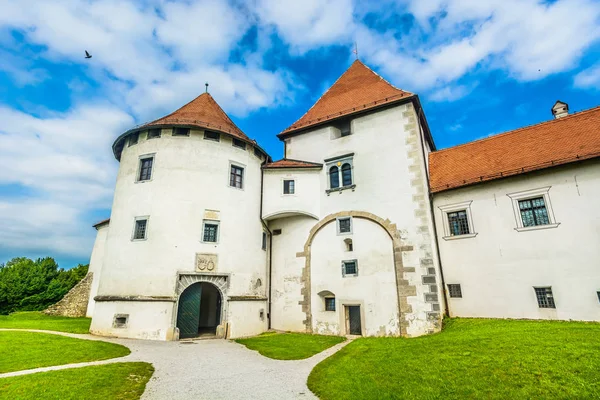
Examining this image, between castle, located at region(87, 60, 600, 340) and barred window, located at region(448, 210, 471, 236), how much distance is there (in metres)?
0.05

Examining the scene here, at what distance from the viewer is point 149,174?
1712cm

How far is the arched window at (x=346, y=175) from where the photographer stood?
726 inches

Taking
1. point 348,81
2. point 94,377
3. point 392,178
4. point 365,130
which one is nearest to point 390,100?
point 365,130

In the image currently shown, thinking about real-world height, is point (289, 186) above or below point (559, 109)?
below

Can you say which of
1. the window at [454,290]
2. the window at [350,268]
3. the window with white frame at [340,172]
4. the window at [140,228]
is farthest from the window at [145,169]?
the window at [454,290]

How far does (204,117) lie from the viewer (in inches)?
741

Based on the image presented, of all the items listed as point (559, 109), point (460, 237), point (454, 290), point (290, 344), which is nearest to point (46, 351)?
point (290, 344)

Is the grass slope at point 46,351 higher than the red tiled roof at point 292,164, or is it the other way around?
the red tiled roof at point 292,164

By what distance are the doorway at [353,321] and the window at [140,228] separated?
10.8 meters

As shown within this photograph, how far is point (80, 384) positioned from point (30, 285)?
103ft

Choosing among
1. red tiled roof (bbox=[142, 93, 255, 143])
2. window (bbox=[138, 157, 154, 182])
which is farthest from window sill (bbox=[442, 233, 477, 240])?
window (bbox=[138, 157, 154, 182])

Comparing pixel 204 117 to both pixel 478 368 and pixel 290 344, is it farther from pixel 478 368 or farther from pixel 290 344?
pixel 478 368

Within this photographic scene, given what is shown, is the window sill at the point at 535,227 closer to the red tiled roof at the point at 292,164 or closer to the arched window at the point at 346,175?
the arched window at the point at 346,175

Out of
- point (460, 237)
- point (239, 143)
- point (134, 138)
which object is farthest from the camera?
point (239, 143)
